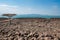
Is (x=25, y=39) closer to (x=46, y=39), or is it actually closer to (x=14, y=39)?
(x=14, y=39)

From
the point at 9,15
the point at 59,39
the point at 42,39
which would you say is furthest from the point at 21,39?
the point at 9,15

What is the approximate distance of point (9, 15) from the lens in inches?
541

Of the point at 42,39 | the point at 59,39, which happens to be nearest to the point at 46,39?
the point at 42,39

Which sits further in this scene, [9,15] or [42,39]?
[9,15]

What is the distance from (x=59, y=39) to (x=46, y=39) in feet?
2.24

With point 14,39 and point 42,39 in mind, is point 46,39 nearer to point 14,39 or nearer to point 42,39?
point 42,39

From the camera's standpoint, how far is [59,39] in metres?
5.02

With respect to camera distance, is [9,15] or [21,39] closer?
[21,39]

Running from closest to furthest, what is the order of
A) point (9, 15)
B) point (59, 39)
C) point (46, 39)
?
1. point (46, 39)
2. point (59, 39)
3. point (9, 15)

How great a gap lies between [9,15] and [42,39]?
944cm

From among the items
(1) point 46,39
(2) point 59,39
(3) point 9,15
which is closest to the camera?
(1) point 46,39

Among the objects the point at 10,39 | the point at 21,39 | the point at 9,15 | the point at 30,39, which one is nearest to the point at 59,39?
the point at 30,39

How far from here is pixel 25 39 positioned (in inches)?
202

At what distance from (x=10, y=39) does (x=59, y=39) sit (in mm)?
1979
